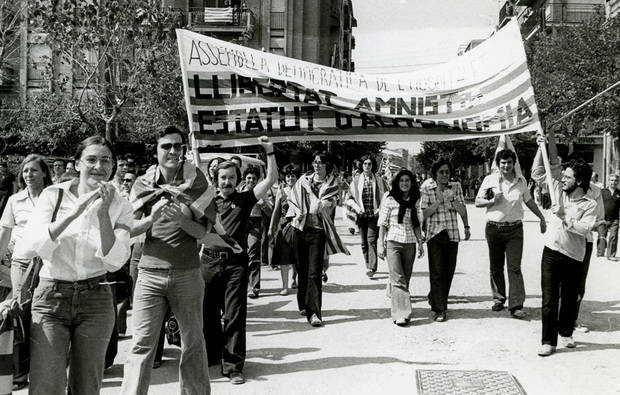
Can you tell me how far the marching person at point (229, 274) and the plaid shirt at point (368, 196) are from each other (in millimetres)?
6196

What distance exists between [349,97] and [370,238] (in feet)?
16.2

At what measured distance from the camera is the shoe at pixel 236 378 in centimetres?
571

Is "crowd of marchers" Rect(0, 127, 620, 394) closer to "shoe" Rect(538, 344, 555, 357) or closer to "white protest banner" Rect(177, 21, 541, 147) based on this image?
"shoe" Rect(538, 344, 555, 357)

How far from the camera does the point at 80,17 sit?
668 inches

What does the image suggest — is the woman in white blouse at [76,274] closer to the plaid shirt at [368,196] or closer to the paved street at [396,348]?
the paved street at [396,348]

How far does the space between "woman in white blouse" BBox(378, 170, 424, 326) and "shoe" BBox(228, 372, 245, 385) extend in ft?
8.66

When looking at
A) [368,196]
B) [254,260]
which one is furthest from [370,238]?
[254,260]

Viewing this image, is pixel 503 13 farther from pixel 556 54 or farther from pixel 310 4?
pixel 556 54

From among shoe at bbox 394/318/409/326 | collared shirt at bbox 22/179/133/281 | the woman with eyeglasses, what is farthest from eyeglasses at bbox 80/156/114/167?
shoe at bbox 394/318/409/326

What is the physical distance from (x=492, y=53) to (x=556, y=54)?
2276 cm

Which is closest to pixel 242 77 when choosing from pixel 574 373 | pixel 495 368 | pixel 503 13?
pixel 495 368

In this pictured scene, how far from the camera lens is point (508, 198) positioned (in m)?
8.55

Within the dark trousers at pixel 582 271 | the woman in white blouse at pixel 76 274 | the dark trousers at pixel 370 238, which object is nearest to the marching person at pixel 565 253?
the dark trousers at pixel 582 271

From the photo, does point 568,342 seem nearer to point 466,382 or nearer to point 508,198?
Answer: point 466,382
